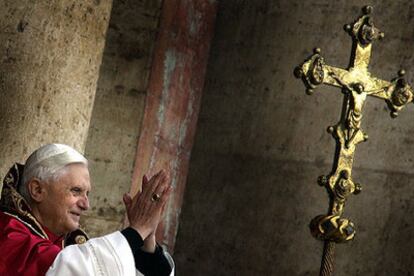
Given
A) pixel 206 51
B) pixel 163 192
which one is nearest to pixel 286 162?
pixel 206 51

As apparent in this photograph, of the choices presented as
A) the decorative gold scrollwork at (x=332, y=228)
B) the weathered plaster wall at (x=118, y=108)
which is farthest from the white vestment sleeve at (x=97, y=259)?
the weathered plaster wall at (x=118, y=108)

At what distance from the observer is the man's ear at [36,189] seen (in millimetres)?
3699

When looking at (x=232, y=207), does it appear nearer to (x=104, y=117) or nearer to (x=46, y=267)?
(x=104, y=117)

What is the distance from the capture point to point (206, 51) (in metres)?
6.16

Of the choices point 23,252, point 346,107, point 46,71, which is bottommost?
point 23,252

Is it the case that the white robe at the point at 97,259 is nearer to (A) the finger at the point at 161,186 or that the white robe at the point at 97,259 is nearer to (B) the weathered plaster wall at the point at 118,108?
(A) the finger at the point at 161,186

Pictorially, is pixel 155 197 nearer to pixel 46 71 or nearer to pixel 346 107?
pixel 46 71

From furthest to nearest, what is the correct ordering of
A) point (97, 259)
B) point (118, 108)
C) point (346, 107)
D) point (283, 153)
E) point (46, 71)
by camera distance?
point (283, 153) < point (118, 108) < point (346, 107) < point (46, 71) < point (97, 259)

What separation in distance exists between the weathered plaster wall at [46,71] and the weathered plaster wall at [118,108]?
24.9 inches

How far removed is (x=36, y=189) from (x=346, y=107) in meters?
1.76

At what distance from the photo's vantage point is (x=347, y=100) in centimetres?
461

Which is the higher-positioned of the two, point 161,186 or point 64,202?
point 161,186

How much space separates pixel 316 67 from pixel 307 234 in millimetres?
1598

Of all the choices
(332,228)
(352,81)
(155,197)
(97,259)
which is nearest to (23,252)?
(97,259)
